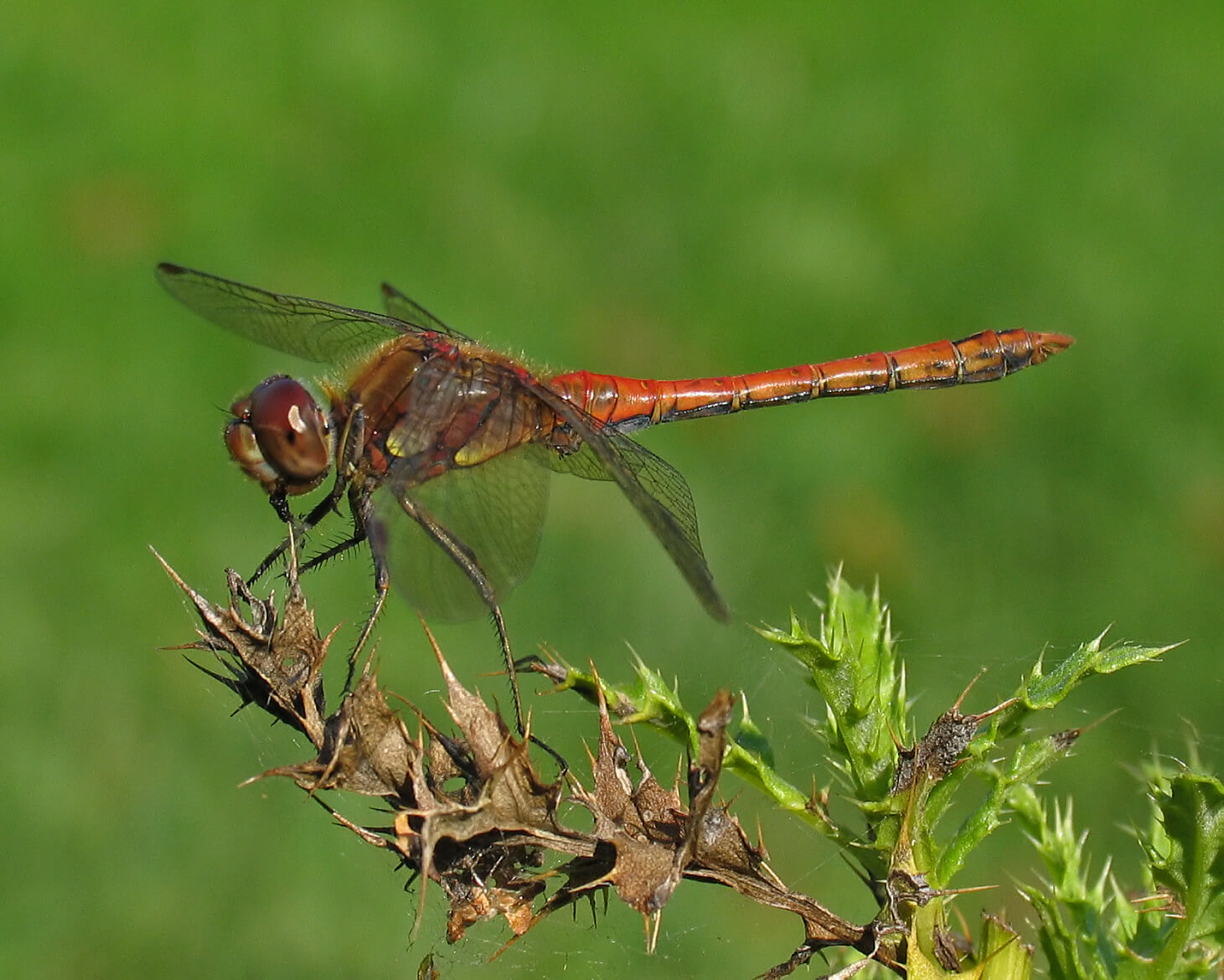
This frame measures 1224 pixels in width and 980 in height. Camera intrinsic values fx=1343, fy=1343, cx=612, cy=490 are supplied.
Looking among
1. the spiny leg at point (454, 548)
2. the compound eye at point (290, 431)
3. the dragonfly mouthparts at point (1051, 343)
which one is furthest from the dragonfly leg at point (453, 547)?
the dragonfly mouthparts at point (1051, 343)

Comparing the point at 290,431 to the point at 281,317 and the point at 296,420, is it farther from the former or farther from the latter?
the point at 281,317

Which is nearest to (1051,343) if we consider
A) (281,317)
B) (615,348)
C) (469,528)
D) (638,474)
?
(638,474)

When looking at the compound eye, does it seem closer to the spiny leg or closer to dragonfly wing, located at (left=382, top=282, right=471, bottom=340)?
the spiny leg

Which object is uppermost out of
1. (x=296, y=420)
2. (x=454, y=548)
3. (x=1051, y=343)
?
(x=296, y=420)

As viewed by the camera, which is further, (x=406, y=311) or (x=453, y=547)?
(x=406, y=311)

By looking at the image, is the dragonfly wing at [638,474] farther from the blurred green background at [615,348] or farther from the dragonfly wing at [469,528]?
the blurred green background at [615,348]

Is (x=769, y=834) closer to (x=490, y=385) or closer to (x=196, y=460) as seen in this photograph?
(x=490, y=385)
